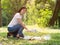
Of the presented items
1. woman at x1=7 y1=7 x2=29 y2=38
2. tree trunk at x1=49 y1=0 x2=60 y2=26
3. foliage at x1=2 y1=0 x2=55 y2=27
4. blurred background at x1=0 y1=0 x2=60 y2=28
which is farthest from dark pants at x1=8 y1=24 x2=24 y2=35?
foliage at x1=2 y1=0 x2=55 y2=27

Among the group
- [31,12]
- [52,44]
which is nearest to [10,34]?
[52,44]

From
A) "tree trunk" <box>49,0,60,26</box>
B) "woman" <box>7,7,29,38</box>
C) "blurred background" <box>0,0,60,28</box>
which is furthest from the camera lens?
"blurred background" <box>0,0,60,28</box>

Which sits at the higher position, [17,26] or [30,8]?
[17,26]

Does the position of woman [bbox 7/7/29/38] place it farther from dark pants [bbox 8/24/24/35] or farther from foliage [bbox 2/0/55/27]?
foliage [bbox 2/0/55/27]

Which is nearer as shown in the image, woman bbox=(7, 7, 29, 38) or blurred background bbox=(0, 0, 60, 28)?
woman bbox=(7, 7, 29, 38)

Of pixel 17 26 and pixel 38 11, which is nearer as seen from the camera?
pixel 17 26

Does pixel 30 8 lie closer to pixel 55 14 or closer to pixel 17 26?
pixel 55 14

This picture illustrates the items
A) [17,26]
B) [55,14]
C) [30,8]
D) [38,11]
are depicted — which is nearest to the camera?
[17,26]

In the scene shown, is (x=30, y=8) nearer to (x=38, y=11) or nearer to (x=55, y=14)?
(x=38, y=11)

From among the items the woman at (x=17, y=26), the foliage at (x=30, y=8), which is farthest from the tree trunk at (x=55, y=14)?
the woman at (x=17, y=26)

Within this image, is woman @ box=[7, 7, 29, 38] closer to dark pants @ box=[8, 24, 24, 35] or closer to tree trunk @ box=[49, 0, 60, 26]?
dark pants @ box=[8, 24, 24, 35]

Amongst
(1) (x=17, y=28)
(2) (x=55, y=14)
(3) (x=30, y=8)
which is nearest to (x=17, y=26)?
(1) (x=17, y=28)

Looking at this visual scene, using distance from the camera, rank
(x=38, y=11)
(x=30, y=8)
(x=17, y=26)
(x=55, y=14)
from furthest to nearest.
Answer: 1. (x=30, y=8)
2. (x=38, y=11)
3. (x=55, y=14)
4. (x=17, y=26)

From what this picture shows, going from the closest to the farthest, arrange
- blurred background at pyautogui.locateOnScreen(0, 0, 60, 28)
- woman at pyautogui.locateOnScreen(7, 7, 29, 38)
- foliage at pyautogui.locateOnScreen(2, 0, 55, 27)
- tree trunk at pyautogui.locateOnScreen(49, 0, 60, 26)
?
woman at pyautogui.locateOnScreen(7, 7, 29, 38), tree trunk at pyautogui.locateOnScreen(49, 0, 60, 26), blurred background at pyautogui.locateOnScreen(0, 0, 60, 28), foliage at pyautogui.locateOnScreen(2, 0, 55, 27)
